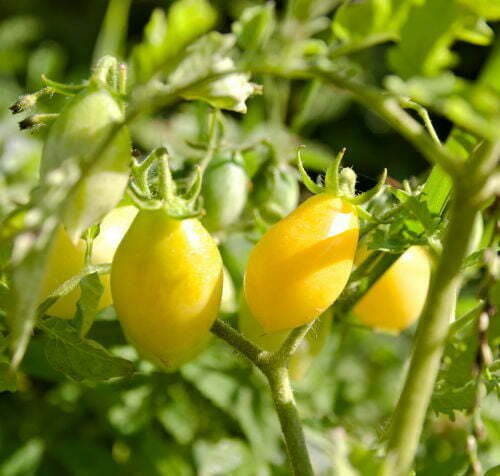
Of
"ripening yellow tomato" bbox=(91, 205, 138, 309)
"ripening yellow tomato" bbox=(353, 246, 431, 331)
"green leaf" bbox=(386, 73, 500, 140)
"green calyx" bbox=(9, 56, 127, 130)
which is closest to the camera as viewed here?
"green leaf" bbox=(386, 73, 500, 140)

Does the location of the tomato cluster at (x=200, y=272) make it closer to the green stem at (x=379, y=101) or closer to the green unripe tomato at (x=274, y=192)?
the green stem at (x=379, y=101)

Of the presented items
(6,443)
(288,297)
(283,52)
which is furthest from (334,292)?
(6,443)

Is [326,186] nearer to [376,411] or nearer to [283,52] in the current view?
[283,52]

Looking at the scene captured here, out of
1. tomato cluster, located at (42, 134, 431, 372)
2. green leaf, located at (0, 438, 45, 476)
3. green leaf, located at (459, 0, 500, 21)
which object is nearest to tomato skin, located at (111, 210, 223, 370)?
tomato cluster, located at (42, 134, 431, 372)

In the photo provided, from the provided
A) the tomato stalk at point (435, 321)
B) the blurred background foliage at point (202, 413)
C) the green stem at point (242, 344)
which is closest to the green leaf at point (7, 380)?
the blurred background foliage at point (202, 413)

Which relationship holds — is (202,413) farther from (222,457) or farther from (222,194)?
(222,194)

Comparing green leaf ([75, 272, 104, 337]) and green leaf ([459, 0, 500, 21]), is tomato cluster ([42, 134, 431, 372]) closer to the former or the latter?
green leaf ([75, 272, 104, 337])
